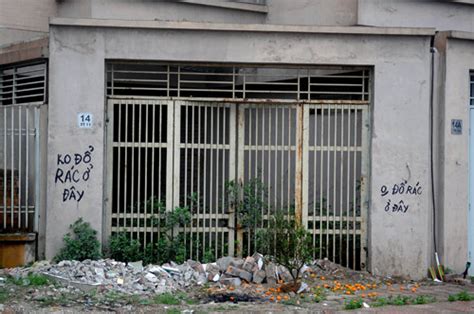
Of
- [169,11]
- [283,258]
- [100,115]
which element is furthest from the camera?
[169,11]

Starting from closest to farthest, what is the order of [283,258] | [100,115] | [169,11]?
[283,258] → [100,115] → [169,11]

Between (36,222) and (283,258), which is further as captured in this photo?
(36,222)

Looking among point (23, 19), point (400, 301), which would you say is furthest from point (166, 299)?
Result: point (23, 19)

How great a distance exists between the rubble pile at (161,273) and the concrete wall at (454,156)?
5.65ft

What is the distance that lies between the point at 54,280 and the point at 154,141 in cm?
245

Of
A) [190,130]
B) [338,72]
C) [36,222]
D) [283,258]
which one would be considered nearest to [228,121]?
[190,130]

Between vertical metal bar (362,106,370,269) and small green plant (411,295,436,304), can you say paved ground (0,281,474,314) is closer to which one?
small green plant (411,295,436,304)

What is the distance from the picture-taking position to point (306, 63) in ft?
34.1

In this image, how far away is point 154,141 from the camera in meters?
10.4

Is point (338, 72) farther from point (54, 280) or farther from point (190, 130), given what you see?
point (54, 280)

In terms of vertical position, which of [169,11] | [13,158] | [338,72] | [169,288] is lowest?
→ [169,288]

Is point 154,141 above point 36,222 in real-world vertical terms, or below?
above

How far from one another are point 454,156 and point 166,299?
4828 millimetres

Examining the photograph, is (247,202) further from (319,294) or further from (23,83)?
(23,83)
